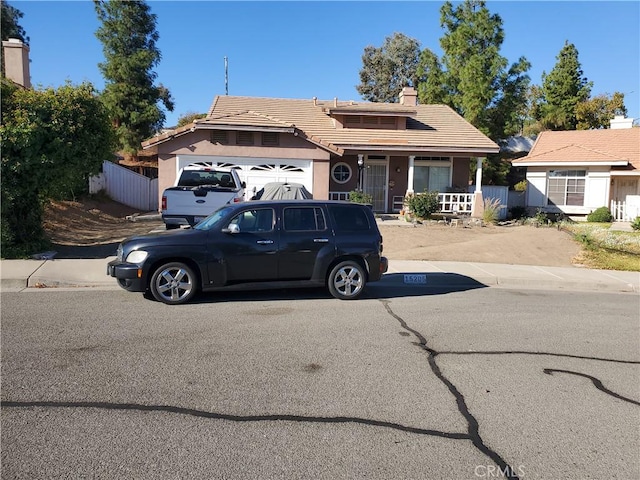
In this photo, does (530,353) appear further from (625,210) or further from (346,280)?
(625,210)

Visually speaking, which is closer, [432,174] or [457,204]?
[457,204]

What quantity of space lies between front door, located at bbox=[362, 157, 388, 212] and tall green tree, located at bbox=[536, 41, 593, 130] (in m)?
18.1

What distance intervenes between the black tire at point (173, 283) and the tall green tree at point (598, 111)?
3458 cm

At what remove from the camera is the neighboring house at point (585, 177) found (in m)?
25.3

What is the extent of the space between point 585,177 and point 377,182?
10.9m

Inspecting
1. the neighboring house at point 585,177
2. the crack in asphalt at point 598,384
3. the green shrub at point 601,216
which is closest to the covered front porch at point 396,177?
the neighboring house at point 585,177

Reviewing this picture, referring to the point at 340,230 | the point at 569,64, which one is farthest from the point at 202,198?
the point at 569,64

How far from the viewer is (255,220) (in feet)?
26.9

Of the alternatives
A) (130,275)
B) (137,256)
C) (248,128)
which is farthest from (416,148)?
Answer: (130,275)

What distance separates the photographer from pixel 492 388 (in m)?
4.79

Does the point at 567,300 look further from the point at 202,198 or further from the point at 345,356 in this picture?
the point at 202,198

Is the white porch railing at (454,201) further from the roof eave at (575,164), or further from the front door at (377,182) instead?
the roof eave at (575,164)

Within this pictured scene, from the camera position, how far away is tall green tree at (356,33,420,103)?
170 feet

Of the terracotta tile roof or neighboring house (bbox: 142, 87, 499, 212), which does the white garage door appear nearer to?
neighboring house (bbox: 142, 87, 499, 212)
